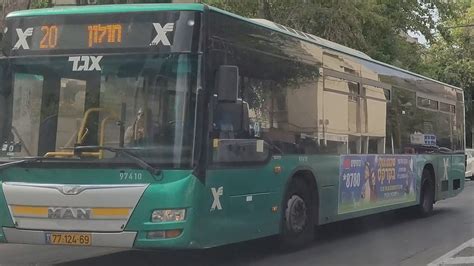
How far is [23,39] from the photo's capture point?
7.40 m

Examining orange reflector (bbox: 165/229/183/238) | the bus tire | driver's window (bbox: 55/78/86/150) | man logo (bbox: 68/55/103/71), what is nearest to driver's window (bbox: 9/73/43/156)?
driver's window (bbox: 55/78/86/150)

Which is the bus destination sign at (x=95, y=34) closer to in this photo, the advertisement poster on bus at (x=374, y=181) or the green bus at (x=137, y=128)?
the green bus at (x=137, y=128)

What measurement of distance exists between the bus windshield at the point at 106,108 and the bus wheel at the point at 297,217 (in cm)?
241

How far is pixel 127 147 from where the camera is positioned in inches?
271

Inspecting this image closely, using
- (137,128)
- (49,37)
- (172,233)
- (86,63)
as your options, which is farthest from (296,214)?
(49,37)

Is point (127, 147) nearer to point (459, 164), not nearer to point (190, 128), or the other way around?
point (190, 128)

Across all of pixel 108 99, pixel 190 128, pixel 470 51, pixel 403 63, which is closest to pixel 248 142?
pixel 190 128

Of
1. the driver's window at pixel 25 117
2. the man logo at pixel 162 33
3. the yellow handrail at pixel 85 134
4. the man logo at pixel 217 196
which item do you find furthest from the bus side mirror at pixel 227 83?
the driver's window at pixel 25 117

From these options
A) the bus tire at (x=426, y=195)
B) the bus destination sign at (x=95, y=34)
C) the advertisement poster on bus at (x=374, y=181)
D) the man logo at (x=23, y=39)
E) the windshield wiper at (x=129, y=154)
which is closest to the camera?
the windshield wiper at (x=129, y=154)

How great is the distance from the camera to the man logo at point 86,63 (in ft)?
23.2

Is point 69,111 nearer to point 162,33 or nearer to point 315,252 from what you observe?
point 162,33

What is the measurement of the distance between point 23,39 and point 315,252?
187 inches

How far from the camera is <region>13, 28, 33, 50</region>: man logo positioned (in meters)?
7.38

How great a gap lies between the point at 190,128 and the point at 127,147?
0.69 m
